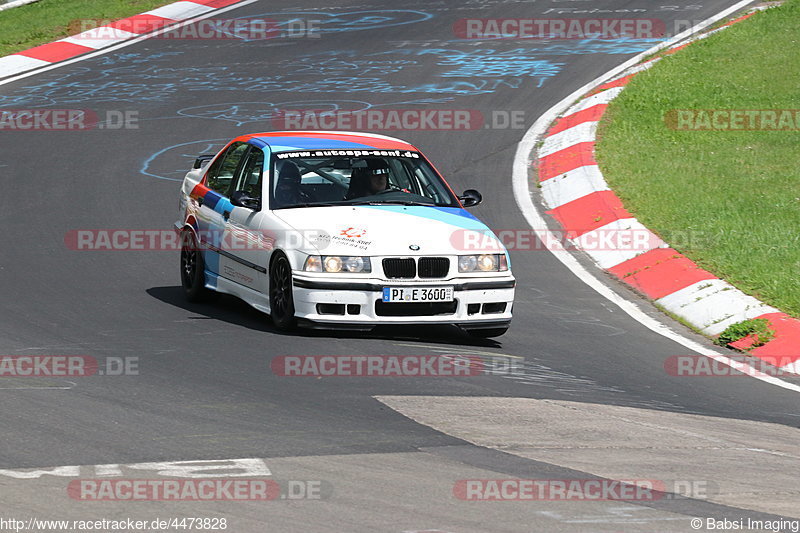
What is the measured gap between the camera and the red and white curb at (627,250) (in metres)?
10.5

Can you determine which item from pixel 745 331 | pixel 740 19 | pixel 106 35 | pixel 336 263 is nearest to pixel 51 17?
pixel 106 35

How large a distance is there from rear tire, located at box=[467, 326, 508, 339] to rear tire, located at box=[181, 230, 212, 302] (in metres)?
2.37

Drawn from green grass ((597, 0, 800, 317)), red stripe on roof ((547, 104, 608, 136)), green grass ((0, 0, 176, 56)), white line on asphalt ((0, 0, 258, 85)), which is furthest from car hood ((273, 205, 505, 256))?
green grass ((0, 0, 176, 56))

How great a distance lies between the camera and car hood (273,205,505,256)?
9.42m

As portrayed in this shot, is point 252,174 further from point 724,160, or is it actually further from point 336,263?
point 724,160

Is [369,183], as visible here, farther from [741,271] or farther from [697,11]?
[697,11]

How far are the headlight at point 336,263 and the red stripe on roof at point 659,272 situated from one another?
3.40 metres

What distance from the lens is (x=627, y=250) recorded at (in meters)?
12.8

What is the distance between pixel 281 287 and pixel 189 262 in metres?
1.68

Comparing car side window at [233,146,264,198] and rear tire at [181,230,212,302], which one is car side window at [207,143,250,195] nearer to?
car side window at [233,146,264,198]

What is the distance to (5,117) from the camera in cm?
1864

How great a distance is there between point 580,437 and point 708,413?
1.37m

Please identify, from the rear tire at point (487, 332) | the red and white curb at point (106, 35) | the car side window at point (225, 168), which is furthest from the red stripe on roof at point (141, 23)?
the rear tire at point (487, 332)

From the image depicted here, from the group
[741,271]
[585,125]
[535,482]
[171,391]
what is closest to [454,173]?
[585,125]
